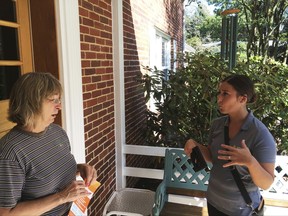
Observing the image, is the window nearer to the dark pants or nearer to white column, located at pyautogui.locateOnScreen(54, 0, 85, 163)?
white column, located at pyautogui.locateOnScreen(54, 0, 85, 163)

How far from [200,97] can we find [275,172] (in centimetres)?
128

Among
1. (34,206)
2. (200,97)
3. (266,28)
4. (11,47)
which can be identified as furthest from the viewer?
(266,28)

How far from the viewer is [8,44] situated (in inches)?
67.9

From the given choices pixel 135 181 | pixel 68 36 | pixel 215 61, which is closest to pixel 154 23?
pixel 215 61

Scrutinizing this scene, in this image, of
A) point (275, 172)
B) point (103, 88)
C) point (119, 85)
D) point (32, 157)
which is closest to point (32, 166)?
point (32, 157)

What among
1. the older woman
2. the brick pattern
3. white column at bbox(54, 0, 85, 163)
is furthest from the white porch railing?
the older woman

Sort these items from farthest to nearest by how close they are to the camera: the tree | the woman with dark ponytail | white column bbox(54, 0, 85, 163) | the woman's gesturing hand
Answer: the tree → white column bbox(54, 0, 85, 163) → the woman with dark ponytail → the woman's gesturing hand

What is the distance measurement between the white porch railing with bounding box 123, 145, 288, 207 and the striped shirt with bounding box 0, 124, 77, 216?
1871 mm

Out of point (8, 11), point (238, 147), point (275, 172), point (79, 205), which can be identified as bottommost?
point (275, 172)

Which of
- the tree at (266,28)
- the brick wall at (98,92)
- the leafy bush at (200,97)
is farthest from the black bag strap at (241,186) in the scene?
the tree at (266,28)

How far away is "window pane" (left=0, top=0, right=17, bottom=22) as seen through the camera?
1671 mm

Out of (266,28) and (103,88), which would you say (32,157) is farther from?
(266,28)

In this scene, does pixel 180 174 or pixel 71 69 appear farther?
pixel 180 174

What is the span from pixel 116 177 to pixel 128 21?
219cm
